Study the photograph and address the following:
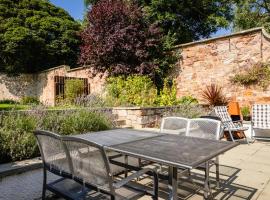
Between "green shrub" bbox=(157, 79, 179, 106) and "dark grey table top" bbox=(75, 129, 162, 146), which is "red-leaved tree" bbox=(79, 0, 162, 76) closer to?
"green shrub" bbox=(157, 79, 179, 106)

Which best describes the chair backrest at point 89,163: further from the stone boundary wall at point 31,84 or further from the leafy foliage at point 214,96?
the stone boundary wall at point 31,84

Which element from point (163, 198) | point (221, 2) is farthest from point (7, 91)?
point (163, 198)

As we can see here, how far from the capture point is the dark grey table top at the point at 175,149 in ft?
7.30

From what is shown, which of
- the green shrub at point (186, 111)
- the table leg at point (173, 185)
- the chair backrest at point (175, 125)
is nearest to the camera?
the table leg at point (173, 185)

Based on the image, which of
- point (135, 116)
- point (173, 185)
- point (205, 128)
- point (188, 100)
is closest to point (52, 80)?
point (188, 100)

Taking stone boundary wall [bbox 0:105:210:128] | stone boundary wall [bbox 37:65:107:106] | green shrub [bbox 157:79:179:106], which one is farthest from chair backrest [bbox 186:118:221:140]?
stone boundary wall [bbox 37:65:107:106]

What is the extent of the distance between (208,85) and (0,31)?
1456 centimetres

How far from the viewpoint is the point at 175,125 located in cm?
400

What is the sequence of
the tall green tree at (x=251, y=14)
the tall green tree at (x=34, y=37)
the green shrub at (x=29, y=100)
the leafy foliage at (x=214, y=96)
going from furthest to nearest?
the tall green tree at (x=34, y=37)
the tall green tree at (x=251, y=14)
the green shrub at (x=29, y=100)
the leafy foliage at (x=214, y=96)

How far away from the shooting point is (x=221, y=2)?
50.0 feet

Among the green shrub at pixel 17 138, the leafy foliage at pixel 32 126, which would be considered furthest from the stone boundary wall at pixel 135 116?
the green shrub at pixel 17 138

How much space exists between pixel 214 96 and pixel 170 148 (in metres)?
7.04

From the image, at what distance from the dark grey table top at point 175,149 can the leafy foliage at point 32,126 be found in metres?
2.21

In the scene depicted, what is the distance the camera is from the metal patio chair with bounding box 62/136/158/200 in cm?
223
